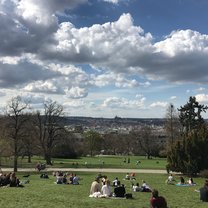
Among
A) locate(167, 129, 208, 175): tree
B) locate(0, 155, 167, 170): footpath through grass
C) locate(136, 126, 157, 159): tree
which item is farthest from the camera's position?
locate(136, 126, 157, 159): tree

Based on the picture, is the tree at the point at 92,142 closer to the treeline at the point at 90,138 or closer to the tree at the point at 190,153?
the treeline at the point at 90,138

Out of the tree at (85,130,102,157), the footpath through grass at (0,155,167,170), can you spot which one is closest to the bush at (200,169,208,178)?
the footpath through grass at (0,155,167,170)

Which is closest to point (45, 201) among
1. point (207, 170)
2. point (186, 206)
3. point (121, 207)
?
point (121, 207)

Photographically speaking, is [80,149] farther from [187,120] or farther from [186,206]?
[186,206]

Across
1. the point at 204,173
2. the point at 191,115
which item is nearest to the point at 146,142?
the point at 191,115

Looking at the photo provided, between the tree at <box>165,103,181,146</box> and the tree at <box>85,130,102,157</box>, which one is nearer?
the tree at <box>165,103,181,146</box>

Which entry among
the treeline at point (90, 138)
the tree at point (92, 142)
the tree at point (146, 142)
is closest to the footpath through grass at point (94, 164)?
the treeline at point (90, 138)

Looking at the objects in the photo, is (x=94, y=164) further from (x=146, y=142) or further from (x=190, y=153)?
(x=146, y=142)

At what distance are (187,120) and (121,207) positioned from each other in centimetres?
5972

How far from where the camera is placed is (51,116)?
3051 inches

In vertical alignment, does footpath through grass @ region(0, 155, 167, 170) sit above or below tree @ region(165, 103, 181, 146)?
below

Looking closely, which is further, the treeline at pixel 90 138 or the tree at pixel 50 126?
the tree at pixel 50 126

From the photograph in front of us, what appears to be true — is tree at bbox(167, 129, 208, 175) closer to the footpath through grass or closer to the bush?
the bush

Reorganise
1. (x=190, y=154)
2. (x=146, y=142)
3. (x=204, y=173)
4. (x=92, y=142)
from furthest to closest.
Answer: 1. (x=92, y=142)
2. (x=146, y=142)
3. (x=190, y=154)
4. (x=204, y=173)
